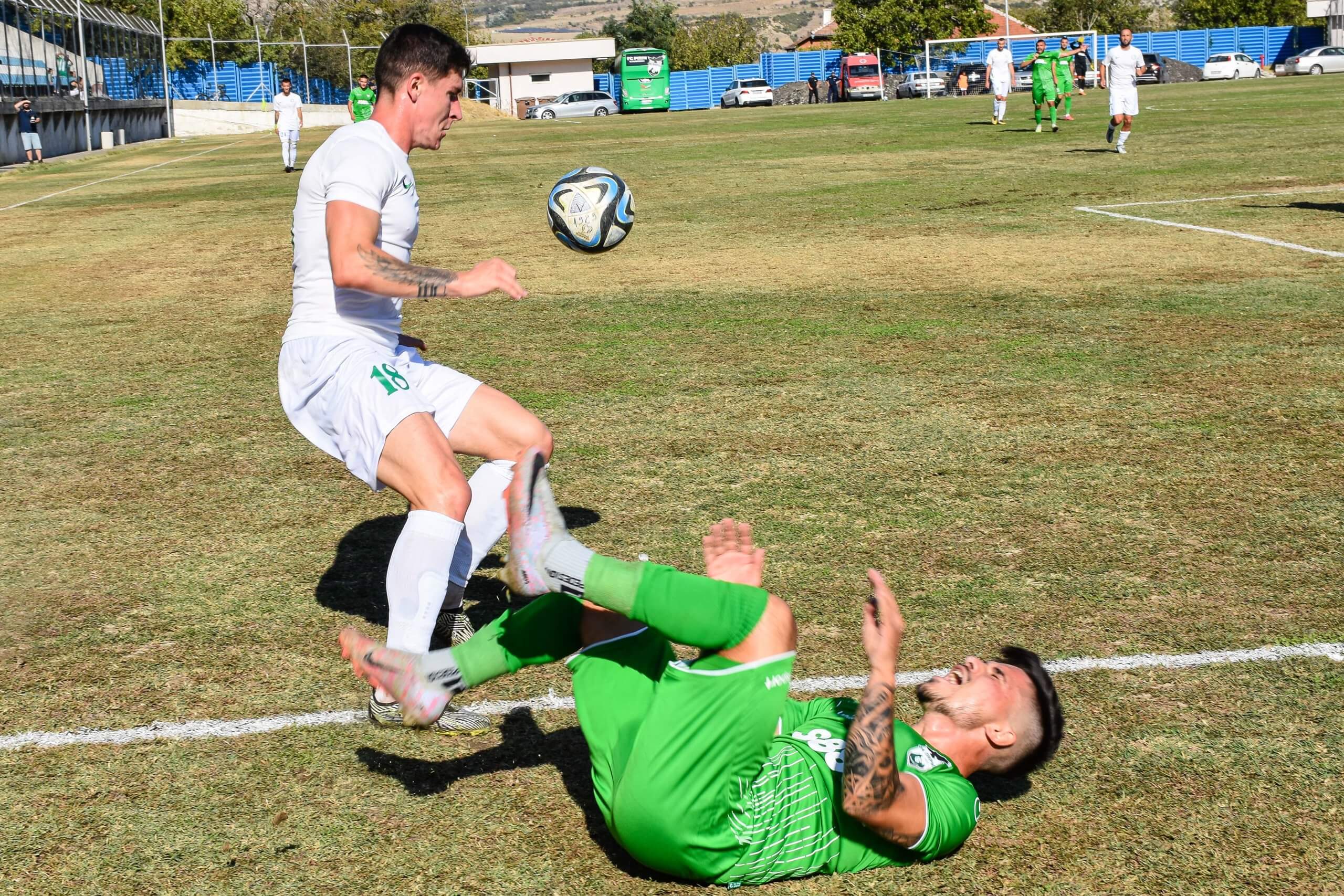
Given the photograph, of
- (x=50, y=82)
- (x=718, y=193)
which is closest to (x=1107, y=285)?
(x=718, y=193)

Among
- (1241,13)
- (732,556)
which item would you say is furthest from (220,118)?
(1241,13)

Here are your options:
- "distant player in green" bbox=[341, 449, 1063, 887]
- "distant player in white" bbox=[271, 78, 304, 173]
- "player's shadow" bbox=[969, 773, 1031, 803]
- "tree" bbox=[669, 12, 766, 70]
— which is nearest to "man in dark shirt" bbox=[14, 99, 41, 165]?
"distant player in white" bbox=[271, 78, 304, 173]

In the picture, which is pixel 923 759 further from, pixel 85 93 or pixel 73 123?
pixel 85 93

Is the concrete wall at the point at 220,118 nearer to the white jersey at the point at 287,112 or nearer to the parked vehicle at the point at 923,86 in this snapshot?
the parked vehicle at the point at 923,86

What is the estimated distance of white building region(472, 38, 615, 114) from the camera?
101250mm

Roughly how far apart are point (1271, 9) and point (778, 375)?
107623mm

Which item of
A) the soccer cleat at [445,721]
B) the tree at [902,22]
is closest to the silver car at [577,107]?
the tree at [902,22]

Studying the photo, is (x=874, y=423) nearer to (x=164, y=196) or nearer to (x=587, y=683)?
(x=587, y=683)

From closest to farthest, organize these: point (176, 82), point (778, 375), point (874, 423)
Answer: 1. point (874, 423)
2. point (778, 375)
3. point (176, 82)

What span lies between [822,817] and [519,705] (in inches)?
56.0

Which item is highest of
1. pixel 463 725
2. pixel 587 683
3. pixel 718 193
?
pixel 718 193

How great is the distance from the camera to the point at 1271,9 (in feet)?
328

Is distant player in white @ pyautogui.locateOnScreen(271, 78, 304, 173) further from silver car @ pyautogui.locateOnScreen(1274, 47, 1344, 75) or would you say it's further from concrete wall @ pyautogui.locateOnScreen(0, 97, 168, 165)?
silver car @ pyautogui.locateOnScreen(1274, 47, 1344, 75)

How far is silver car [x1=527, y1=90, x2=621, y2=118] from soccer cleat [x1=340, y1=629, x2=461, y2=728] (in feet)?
243
